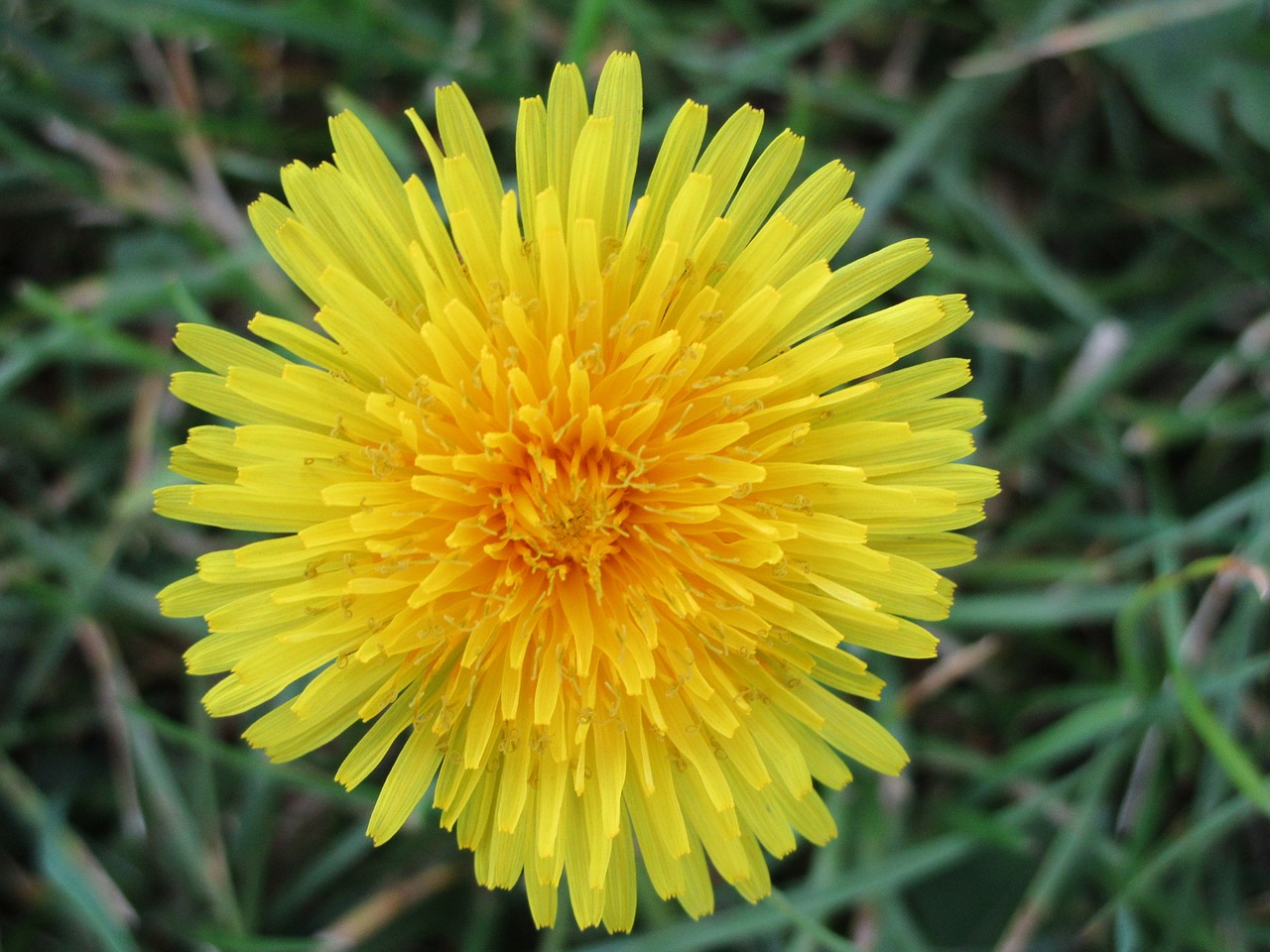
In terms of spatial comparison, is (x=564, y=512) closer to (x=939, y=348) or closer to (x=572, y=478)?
(x=572, y=478)

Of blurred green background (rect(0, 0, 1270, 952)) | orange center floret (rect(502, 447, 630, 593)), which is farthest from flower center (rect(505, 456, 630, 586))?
blurred green background (rect(0, 0, 1270, 952))

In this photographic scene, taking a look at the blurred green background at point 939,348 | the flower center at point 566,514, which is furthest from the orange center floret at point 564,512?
the blurred green background at point 939,348

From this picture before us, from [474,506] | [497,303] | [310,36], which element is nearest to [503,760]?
[474,506]

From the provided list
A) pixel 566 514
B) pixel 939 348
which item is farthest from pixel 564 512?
pixel 939 348

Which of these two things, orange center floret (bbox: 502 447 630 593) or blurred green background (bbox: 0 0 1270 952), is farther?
blurred green background (bbox: 0 0 1270 952)

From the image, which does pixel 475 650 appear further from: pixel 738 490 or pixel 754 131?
pixel 754 131

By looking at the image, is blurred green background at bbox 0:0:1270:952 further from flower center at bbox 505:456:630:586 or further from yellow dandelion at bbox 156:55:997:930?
flower center at bbox 505:456:630:586
